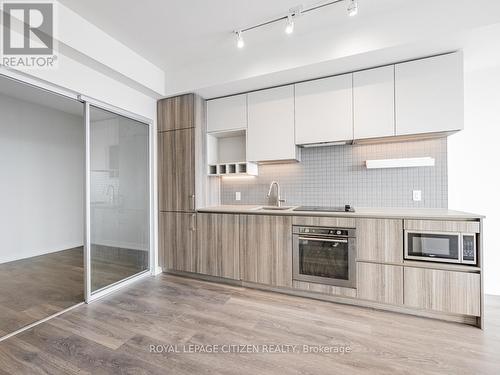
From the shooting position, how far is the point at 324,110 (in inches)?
104

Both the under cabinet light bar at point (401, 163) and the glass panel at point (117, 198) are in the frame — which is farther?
the glass panel at point (117, 198)

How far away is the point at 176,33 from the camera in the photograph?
2406 mm

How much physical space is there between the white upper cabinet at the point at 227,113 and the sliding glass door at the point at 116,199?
3.17ft

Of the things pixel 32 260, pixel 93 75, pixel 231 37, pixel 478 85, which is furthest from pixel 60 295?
pixel 478 85

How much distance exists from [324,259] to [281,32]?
2.46 m

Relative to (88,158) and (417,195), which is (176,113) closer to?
(88,158)

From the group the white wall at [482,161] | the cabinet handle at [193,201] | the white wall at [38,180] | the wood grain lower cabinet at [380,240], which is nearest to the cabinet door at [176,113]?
the cabinet handle at [193,201]

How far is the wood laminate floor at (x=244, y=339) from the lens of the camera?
154 centimetres

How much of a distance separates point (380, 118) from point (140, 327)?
122 inches

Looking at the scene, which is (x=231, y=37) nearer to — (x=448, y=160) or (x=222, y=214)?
(x=222, y=214)

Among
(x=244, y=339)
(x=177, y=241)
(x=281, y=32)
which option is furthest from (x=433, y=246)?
(x=177, y=241)

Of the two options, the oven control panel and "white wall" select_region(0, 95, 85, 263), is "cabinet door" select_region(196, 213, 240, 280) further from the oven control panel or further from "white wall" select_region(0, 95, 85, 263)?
"white wall" select_region(0, 95, 85, 263)

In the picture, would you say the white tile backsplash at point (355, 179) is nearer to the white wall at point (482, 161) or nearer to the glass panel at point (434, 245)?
the white wall at point (482, 161)

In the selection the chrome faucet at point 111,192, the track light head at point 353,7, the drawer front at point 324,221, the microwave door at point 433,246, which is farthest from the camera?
the chrome faucet at point 111,192
